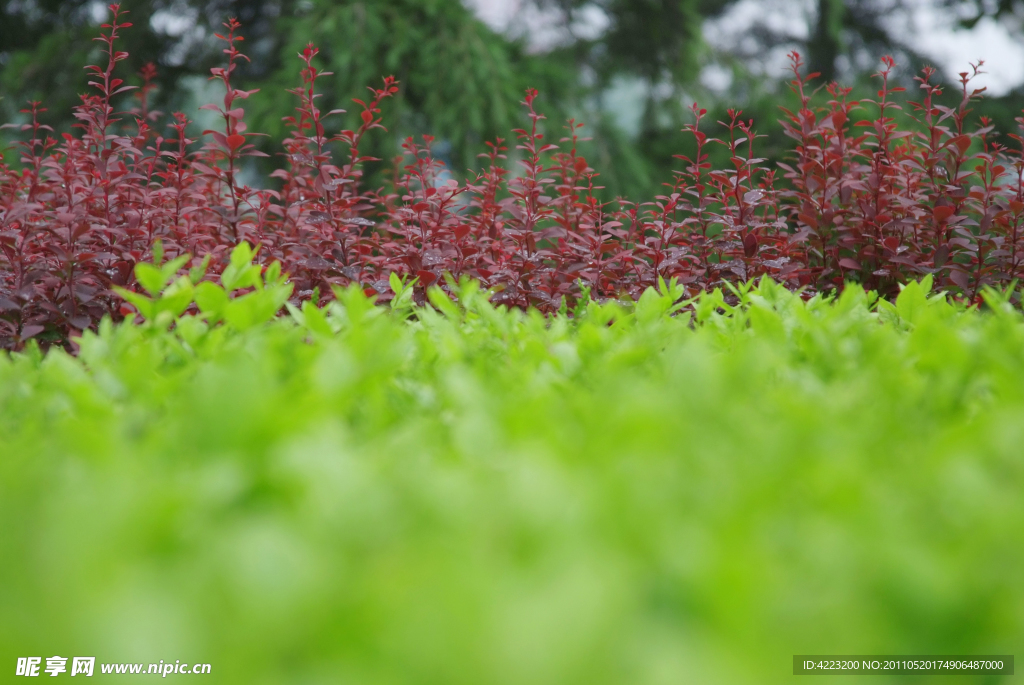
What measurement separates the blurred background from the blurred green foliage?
29.1ft

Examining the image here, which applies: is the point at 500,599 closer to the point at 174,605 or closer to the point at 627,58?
the point at 174,605

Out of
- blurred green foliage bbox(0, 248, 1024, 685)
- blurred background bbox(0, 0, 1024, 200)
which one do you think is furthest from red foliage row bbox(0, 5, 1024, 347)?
blurred background bbox(0, 0, 1024, 200)

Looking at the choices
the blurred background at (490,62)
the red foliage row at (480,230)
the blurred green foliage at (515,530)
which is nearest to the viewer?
the blurred green foliage at (515,530)

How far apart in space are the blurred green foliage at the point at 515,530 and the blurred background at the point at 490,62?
29.1ft

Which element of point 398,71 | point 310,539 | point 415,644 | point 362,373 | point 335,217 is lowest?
point 415,644

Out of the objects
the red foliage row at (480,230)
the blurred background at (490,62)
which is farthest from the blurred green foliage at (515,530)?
the blurred background at (490,62)

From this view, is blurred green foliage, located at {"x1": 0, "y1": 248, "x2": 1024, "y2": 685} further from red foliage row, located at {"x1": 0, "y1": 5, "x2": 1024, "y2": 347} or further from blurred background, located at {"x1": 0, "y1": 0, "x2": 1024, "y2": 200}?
blurred background, located at {"x1": 0, "y1": 0, "x2": 1024, "y2": 200}

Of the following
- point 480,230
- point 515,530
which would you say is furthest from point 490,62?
point 515,530

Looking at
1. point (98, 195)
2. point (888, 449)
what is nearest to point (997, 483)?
point (888, 449)

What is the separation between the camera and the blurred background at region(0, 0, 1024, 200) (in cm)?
1023

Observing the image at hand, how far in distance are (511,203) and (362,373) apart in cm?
270

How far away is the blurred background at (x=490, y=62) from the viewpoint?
33.6 ft

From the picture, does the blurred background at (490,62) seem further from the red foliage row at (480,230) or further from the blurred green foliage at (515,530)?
the blurred green foliage at (515,530)

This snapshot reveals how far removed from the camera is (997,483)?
0.81 meters
